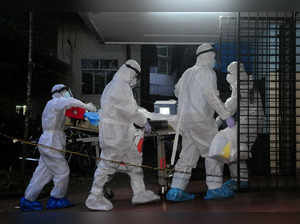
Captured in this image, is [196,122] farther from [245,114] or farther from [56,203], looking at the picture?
[56,203]

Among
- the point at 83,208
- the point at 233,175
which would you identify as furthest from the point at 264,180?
the point at 83,208

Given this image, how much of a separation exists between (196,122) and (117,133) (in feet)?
3.18

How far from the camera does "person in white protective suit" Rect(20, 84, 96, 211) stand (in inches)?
177

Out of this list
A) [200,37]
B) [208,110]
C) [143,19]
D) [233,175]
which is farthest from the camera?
[200,37]

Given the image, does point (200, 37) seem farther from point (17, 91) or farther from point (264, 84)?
point (17, 91)

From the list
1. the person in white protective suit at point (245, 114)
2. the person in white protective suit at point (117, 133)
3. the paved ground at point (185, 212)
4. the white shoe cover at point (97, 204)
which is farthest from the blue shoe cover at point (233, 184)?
the white shoe cover at point (97, 204)

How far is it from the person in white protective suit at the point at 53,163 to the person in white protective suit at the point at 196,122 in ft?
3.74

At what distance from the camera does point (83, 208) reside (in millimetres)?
4562

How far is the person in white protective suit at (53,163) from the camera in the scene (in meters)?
4.50

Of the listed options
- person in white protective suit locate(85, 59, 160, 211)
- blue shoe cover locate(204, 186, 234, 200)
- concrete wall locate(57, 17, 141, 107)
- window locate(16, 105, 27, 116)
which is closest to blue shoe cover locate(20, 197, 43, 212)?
person in white protective suit locate(85, 59, 160, 211)

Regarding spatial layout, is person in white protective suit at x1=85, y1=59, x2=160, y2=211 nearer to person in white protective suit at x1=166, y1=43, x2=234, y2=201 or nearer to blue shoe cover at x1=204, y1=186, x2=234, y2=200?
person in white protective suit at x1=166, y1=43, x2=234, y2=201

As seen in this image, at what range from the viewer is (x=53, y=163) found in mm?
4512

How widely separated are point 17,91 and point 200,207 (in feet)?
13.3

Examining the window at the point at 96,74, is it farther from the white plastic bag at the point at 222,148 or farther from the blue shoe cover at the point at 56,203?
the white plastic bag at the point at 222,148
